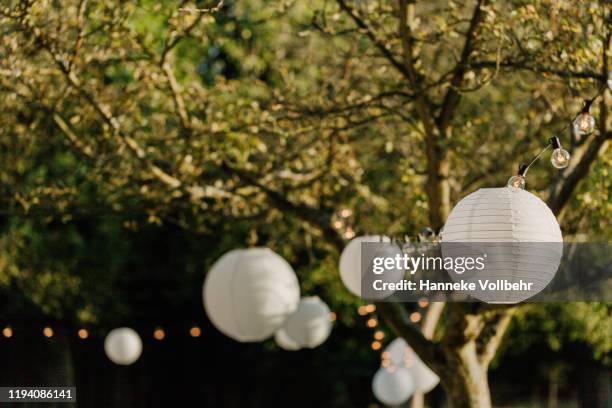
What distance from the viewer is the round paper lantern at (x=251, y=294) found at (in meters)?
6.62

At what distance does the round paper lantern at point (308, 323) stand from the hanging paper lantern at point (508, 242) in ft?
13.3

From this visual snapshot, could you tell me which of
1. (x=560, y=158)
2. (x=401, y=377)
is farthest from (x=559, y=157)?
(x=401, y=377)

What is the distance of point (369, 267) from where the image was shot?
246 inches

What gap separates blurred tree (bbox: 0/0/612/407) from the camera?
5535 mm

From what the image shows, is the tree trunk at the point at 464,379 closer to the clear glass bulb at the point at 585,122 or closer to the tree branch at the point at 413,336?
the tree branch at the point at 413,336

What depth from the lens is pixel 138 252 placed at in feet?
44.4

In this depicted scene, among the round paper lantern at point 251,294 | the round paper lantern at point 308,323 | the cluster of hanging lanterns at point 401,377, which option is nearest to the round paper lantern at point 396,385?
the cluster of hanging lanterns at point 401,377

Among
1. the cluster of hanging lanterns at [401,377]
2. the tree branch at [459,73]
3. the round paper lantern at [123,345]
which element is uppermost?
the tree branch at [459,73]

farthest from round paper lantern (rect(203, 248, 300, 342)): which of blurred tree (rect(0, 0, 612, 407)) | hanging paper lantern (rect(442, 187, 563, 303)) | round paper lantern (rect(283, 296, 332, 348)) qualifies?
hanging paper lantern (rect(442, 187, 563, 303))

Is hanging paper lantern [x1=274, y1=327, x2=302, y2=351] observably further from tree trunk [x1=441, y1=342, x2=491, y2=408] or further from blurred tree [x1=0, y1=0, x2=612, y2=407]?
tree trunk [x1=441, y1=342, x2=491, y2=408]

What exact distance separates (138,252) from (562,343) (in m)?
7.08

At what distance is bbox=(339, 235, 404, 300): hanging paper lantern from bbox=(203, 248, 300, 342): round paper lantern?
541mm

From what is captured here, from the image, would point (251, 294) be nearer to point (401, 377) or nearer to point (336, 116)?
point (336, 116)

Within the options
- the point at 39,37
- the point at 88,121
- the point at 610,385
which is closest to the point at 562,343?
the point at 610,385
